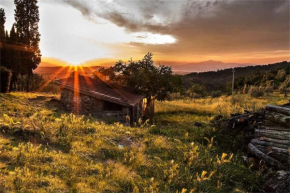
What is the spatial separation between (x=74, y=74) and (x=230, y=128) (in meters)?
17.9

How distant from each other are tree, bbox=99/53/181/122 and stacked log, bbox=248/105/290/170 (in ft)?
46.2

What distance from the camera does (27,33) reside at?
1310 inches

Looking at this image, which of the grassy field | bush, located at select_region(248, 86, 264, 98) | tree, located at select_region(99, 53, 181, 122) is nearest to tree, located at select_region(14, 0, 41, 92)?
tree, located at select_region(99, 53, 181, 122)

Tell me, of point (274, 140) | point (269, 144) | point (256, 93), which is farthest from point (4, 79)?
point (256, 93)

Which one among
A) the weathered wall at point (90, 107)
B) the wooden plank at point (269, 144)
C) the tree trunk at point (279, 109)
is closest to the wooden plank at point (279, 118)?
the tree trunk at point (279, 109)

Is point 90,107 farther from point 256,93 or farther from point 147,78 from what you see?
point 256,93

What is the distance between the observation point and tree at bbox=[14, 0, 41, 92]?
32531mm

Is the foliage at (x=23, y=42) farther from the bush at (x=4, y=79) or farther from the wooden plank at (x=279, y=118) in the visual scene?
the wooden plank at (x=279, y=118)

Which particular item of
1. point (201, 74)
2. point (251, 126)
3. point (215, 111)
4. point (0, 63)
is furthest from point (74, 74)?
point (201, 74)

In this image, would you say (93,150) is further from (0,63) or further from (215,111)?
(0,63)

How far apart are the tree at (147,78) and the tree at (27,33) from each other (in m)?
14.2

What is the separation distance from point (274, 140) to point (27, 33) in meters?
35.2

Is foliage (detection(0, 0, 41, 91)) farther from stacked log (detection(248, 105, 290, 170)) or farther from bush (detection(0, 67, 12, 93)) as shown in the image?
stacked log (detection(248, 105, 290, 170))

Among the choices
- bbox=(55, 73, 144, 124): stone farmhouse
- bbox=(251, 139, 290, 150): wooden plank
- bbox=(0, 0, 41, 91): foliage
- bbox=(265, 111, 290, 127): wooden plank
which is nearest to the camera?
bbox=(251, 139, 290, 150): wooden plank
